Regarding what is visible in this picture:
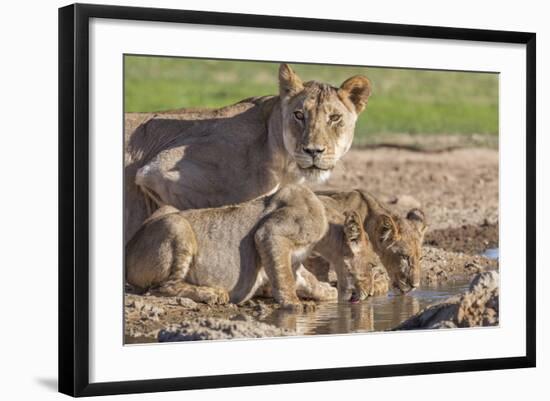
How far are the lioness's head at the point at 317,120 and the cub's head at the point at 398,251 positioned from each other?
26.3 inches

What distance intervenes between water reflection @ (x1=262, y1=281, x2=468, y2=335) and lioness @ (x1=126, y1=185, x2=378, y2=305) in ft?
0.49

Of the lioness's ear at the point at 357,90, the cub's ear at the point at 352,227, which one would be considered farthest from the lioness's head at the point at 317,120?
the cub's ear at the point at 352,227

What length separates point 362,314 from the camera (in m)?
10.4

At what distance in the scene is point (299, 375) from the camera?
389 inches

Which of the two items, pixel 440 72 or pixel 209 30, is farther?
pixel 440 72

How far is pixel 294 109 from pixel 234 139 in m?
0.62

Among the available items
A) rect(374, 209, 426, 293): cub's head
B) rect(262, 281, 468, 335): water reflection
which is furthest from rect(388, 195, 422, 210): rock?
rect(262, 281, 468, 335): water reflection

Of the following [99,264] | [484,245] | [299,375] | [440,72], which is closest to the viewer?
[99,264]

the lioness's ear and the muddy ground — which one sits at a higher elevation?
the lioness's ear

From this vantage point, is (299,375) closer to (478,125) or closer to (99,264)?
(99,264)

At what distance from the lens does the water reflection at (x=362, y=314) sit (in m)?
10.0

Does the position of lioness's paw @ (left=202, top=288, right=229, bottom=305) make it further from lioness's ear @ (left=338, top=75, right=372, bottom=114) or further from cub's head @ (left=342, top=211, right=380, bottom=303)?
lioness's ear @ (left=338, top=75, right=372, bottom=114)

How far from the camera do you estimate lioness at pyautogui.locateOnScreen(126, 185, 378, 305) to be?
9.95 metres

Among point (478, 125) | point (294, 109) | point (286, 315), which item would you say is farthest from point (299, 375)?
point (478, 125)
